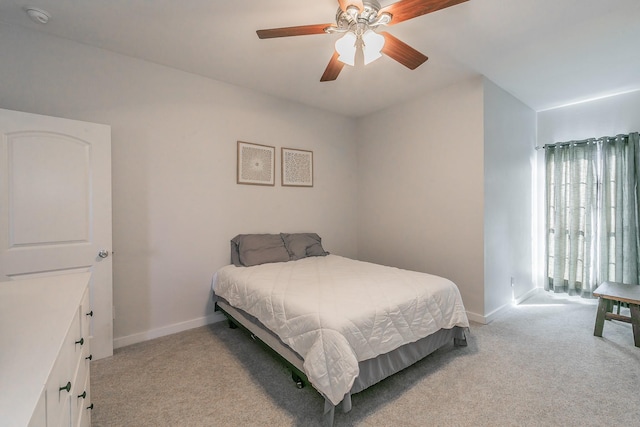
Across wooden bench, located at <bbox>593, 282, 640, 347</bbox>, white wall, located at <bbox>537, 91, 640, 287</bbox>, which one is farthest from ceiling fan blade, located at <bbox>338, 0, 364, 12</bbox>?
white wall, located at <bbox>537, 91, 640, 287</bbox>

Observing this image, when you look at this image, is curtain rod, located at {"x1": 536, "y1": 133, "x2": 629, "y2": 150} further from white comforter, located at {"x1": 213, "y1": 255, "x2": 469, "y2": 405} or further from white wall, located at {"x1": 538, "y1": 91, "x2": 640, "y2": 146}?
white comforter, located at {"x1": 213, "y1": 255, "x2": 469, "y2": 405}

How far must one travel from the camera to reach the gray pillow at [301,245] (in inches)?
133

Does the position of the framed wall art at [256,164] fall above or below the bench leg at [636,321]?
above

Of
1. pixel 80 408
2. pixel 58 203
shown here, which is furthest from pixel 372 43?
pixel 58 203

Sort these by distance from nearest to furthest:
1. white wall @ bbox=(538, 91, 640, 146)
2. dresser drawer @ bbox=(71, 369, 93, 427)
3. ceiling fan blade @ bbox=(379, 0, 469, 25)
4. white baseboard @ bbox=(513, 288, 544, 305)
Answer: dresser drawer @ bbox=(71, 369, 93, 427) → ceiling fan blade @ bbox=(379, 0, 469, 25) → white wall @ bbox=(538, 91, 640, 146) → white baseboard @ bbox=(513, 288, 544, 305)

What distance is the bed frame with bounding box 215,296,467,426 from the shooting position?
1687 mm

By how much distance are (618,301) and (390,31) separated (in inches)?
125

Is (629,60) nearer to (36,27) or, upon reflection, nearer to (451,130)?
(451,130)

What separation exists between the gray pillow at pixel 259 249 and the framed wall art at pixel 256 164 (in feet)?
2.13

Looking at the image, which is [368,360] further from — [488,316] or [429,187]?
[429,187]

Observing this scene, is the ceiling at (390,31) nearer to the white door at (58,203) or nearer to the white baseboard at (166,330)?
the white door at (58,203)

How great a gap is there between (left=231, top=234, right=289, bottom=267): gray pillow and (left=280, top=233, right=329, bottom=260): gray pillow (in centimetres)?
9

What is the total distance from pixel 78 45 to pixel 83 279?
6.79ft

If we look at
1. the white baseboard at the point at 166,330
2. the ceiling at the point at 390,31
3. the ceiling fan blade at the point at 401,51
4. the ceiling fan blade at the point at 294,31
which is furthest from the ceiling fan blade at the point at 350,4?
the white baseboard at the point at 166,330
